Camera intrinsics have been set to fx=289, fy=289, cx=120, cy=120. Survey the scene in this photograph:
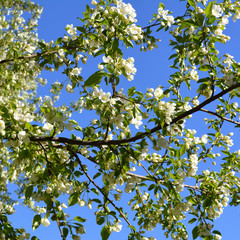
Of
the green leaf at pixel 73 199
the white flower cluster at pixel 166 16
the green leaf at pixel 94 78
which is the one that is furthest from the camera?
the white flower cluster at pixel 166 16

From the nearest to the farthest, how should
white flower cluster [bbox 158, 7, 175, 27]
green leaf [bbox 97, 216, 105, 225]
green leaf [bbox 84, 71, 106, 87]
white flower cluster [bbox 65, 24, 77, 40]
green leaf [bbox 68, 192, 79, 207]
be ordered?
green leaf [bbox 84, 71, 106, 87]
green leaf [bbox 97, 216, 105, 225]
green leaf [bbox 68, 192, 79, 207]
white flower cluster [bbox 158, 7, 175, 27]
white flower cluster [bbox 65, 24, 77, 40]

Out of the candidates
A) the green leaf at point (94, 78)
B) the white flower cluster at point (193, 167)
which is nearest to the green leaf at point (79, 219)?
the white flower cluster at point (193, 167)

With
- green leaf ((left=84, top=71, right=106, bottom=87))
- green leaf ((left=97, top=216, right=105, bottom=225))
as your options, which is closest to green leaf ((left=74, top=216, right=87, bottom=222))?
green leaf ((left=97, top=216, right=105, bottom=225))

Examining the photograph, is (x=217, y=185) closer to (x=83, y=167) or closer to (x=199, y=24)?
(x=83, y=167)

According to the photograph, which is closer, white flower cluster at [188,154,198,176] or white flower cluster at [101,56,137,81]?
white flower cluster at [101,56,137,81]

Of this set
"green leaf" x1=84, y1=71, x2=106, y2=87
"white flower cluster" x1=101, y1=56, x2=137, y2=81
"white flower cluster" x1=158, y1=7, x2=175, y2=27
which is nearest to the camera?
"green leaf" x1=84, y1=71, x2=106, y2=87

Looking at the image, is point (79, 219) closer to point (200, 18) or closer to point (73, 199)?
point (73, 199)

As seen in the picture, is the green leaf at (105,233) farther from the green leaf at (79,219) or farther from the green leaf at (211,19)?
the green leaf at (211,19)

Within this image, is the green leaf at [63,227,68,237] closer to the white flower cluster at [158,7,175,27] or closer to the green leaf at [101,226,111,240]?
the green leaf at [101,226,111,240]

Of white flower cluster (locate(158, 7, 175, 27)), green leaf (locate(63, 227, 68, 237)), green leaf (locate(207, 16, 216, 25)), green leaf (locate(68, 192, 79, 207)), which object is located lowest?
green leaf (locate(63, 227, 68, 237))

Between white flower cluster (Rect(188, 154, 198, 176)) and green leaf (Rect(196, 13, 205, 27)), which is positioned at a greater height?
green leaf (Rect(196, 13, 205, 27))

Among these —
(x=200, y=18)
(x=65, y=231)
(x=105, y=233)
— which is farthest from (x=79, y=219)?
(x=200, y=18)

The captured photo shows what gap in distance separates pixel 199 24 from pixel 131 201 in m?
2.16

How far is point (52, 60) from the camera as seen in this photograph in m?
3.52
